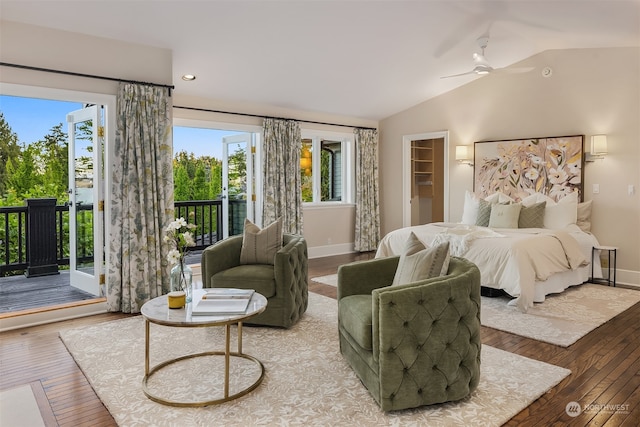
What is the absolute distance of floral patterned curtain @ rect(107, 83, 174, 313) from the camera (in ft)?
14.2

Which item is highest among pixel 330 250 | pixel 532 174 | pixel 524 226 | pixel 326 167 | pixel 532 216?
pixel 326 167

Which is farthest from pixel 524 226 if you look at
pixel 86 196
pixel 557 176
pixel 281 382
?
pixel 86 196

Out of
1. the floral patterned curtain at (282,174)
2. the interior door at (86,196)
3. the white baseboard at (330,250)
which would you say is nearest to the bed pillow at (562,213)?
the white baseboard at (330,250)

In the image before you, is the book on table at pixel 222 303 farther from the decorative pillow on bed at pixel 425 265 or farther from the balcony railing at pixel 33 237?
the balcony railing at pixel 33 237

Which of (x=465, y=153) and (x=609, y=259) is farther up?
(x=465, y=153)

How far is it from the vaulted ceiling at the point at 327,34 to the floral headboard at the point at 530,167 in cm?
122

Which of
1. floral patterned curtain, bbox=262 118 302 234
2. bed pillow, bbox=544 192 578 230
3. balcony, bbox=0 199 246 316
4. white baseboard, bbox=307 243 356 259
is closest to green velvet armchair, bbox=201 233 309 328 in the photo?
balcony, bbox=0 199 246 316

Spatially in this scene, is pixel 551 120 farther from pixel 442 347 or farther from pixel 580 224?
pixel 442 347

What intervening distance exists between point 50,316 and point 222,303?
7.66 feet

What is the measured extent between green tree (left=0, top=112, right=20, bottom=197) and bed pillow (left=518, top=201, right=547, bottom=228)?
24.4ft

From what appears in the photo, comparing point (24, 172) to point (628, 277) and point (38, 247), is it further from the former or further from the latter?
point (628, 277)

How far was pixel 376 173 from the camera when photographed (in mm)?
8055

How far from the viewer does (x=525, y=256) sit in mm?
4363

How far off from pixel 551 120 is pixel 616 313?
298cm
